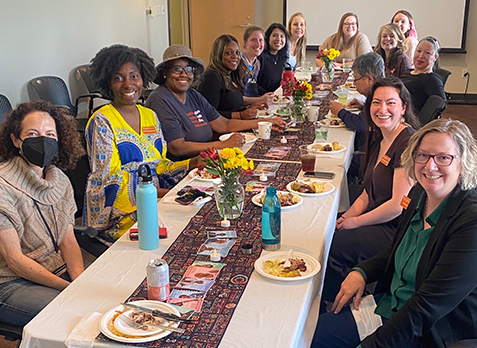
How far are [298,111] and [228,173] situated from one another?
69.0 inches

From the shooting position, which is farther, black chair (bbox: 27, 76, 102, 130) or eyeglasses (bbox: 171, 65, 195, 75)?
black chair (bbox: 27, 76, 102, 130)

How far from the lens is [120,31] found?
6.00 m

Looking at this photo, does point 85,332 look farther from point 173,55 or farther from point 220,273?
point 173,55

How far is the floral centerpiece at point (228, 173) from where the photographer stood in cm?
180

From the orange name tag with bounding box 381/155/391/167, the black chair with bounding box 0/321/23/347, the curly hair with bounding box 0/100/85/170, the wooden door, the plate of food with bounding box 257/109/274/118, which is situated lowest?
the black chair with bounding box 0/321/23/347

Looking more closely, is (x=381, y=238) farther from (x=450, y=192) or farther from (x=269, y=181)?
(x=450, y=192)

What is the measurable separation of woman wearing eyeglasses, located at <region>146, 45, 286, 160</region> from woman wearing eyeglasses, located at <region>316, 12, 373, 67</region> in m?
3.37

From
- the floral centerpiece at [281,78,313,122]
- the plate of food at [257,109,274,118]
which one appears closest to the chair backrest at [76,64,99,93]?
the plate of food at [257,109,274,118]

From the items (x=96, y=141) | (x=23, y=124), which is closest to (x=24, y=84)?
(x=96, y=141)

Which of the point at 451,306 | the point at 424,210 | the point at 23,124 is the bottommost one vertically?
the point at 451,306

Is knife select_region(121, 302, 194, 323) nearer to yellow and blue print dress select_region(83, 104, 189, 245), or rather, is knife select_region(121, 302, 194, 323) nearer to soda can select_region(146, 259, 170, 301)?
soda can select_region(146, 259, 170, 301)

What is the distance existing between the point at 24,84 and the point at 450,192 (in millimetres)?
3899

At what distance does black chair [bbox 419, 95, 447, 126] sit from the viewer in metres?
3.41

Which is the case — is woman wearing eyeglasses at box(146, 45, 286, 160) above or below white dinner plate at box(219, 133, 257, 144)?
above
